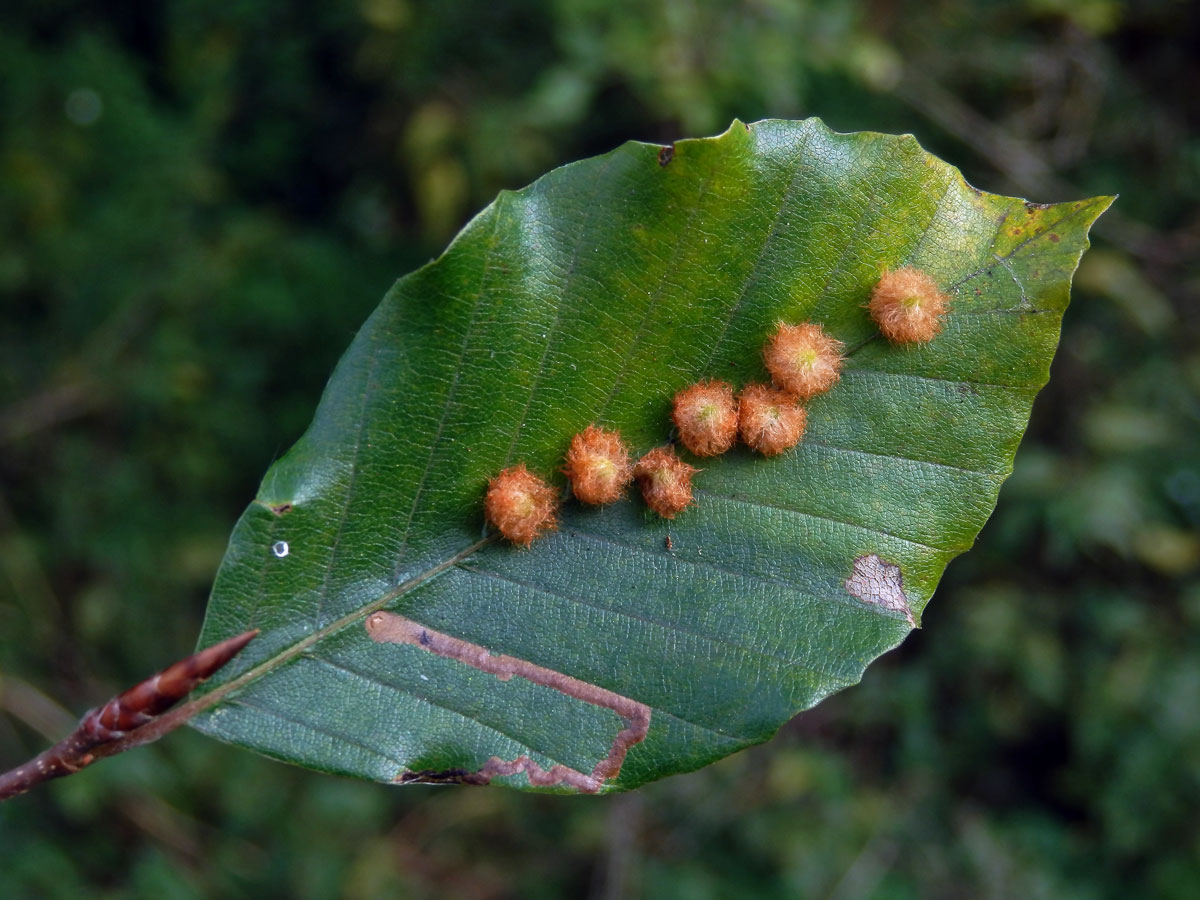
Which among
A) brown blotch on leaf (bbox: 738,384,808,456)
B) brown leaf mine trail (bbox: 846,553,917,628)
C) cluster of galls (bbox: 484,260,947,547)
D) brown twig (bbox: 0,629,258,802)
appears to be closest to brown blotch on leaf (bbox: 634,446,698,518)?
cluster of galls (bbox: 484,260,947,547)

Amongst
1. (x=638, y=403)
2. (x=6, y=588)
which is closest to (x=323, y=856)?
(x=6, y=588)

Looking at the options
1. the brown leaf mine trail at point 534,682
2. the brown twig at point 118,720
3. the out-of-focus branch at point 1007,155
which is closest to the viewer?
the brown twig at point 118,720

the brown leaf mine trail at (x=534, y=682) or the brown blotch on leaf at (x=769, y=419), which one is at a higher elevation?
the brown blotch on leaf at (x=769, y=419)

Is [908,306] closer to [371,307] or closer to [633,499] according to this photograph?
[633,499]

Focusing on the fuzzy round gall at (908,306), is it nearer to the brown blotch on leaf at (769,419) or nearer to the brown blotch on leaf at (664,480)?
the brown blotch on leaf at (769,419)

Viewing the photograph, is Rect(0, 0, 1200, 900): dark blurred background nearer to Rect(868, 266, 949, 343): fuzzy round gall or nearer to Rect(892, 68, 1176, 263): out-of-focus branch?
Rect(892, 68, 1176, 263): out-of-focus branch

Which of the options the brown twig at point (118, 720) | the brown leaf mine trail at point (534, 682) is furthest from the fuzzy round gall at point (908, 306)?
the brown twig at point (118, 720)

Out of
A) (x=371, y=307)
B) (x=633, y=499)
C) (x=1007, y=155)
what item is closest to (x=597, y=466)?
(x=633, y=499)

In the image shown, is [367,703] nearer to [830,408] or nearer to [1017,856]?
[830,408]
